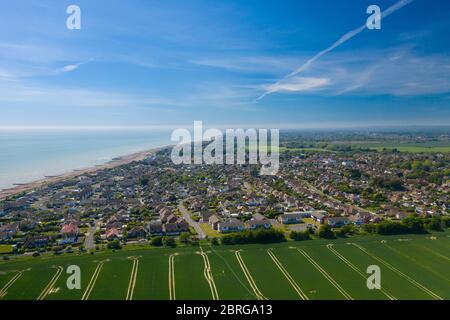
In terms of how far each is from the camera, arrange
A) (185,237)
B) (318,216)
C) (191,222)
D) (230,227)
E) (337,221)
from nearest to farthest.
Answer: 1. (185,237)
2. (230,227)
3. (337,221)
4. (191,222)
5. (318,216)

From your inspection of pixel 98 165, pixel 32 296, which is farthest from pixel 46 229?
pixel 98 165

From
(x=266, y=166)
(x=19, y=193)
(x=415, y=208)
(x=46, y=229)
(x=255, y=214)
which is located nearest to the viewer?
(x=46, y=229)

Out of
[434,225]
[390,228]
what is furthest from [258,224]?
[434,225]

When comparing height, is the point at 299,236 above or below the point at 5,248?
above

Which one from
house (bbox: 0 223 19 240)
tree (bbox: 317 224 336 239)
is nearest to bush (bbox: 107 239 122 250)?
house (bbox: 0 223 19 240)

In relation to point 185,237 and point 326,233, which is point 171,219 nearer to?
point 185,237

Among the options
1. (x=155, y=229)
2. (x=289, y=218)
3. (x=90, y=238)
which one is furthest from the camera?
(x=289, y=218)
